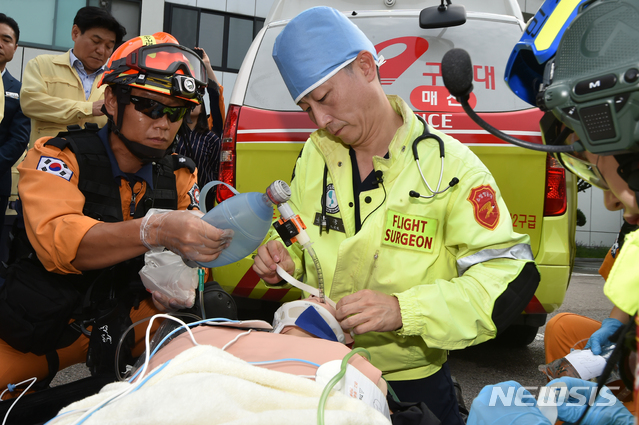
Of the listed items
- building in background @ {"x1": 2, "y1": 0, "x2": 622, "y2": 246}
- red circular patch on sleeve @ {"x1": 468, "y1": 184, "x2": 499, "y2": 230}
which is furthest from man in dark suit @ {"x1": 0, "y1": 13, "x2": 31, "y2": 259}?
building in background @ {"x1": 2, "y1": 0, "x2": 622, "y2": 246}

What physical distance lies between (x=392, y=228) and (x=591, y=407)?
0.86 meters

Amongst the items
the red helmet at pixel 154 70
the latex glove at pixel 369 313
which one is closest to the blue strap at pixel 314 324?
the latex glove at pixel 369 313

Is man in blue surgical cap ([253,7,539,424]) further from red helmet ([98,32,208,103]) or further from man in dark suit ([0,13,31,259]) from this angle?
man in dark suit ([0,13,31,259])

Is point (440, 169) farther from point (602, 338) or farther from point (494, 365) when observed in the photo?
point (494, 365)

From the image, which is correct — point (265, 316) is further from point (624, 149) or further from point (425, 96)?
point (624, 149)

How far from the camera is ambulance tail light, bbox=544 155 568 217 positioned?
3.16 m

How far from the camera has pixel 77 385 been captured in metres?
1.87

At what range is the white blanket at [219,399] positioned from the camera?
0.95m

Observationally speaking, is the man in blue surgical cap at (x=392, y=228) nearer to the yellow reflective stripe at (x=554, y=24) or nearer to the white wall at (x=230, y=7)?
the yellow reflective stripe at (x=554, y=24)

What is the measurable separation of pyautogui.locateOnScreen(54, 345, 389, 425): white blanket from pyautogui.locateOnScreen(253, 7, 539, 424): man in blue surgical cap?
0.56 meters

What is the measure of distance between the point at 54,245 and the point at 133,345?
1.82ft

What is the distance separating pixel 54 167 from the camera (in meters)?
2.04

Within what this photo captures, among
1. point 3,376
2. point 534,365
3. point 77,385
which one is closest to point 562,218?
point 534,365

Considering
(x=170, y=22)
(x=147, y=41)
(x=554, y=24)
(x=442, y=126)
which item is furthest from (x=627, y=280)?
(x=170, y=22)
